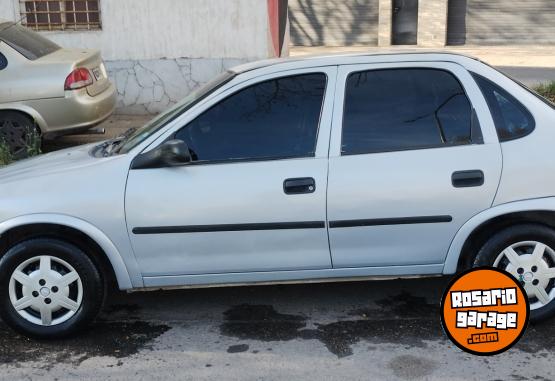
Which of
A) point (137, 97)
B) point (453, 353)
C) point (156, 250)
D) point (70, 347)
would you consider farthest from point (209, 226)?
point (137, 97)

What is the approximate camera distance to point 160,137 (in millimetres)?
4504

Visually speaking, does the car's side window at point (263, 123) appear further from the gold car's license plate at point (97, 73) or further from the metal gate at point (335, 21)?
the metal gate at point (335, 21)

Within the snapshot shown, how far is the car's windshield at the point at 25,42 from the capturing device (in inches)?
337

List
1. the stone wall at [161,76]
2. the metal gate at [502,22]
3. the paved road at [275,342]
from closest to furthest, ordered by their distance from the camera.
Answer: the paved road at [275,342] < the stone wall at [161,76] < the metal gate at [502,22]

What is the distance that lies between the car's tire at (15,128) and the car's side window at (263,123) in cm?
439

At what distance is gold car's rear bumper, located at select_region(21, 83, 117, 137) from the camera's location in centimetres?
838

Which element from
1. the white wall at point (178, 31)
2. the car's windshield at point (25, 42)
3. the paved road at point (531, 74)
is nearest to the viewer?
the car's windshield at point (25, 42)

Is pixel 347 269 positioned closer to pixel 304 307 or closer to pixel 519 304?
pixel 304 307

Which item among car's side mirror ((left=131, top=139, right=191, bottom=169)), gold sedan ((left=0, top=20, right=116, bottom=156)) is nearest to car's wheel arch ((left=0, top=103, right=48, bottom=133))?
gold sedan ((left=0, top=20, right=116, bottom=156))

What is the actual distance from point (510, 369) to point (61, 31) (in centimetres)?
897

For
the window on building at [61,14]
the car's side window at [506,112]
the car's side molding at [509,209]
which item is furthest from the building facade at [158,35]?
the car's side molding at [509,209]

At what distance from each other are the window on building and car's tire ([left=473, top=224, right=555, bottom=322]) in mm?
8229

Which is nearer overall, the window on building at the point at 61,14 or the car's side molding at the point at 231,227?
the car's side molding at the point at 231,227

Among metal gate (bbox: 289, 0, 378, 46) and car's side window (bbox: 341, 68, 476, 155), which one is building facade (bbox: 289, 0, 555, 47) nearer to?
metal gate (bbox: 289, 0, 378, 46)
